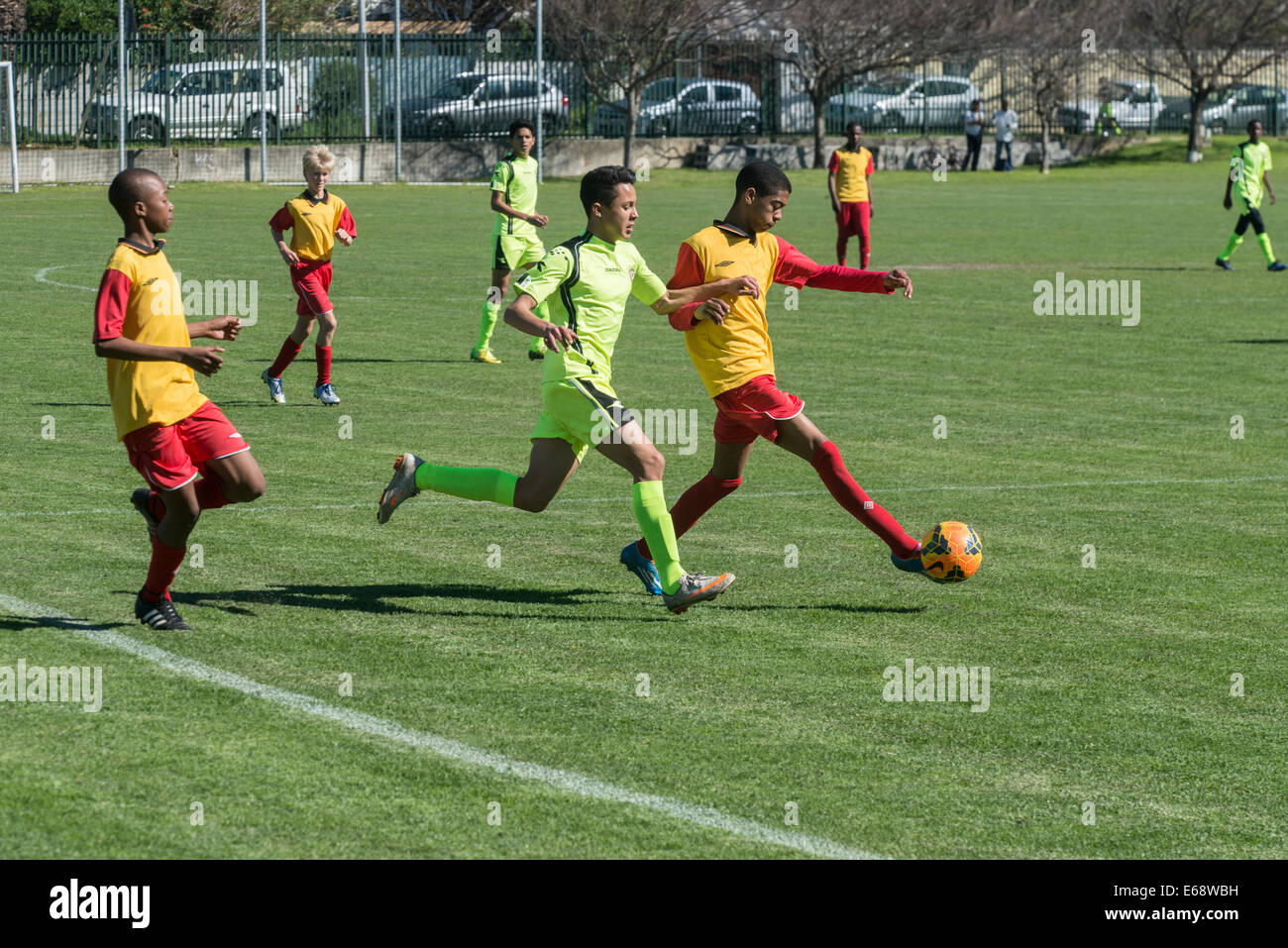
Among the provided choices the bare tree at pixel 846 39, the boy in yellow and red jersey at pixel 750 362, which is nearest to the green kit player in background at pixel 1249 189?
the boy in yellow and red jersey at pixel 750 362

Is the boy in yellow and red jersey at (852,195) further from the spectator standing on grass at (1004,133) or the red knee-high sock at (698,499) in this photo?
the spectator standing on grass at (1004,133)

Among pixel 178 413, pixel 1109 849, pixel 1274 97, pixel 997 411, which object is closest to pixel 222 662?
pixel 178 413

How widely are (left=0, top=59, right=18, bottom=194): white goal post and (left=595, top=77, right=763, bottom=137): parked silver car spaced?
18.7m

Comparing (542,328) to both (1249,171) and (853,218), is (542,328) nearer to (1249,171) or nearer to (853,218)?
(853,218)

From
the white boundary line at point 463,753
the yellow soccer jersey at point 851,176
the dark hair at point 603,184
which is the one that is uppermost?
the yellow soccer jersey at point 851,176

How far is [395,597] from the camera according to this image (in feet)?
28.0

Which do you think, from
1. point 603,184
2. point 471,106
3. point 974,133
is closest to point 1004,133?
point 974,133

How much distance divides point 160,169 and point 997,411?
113ft

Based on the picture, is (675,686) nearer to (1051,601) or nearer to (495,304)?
(1051,601)

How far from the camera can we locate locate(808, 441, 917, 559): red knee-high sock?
878 cm

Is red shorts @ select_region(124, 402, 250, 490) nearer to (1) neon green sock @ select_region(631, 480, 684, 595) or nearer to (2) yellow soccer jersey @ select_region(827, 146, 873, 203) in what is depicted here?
(1) neon green sock @ select_region(631, 480, 684, 595)

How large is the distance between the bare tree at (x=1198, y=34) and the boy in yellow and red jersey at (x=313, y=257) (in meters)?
53.6

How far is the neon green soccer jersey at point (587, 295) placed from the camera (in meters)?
8.24

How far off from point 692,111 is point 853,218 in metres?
31.8
